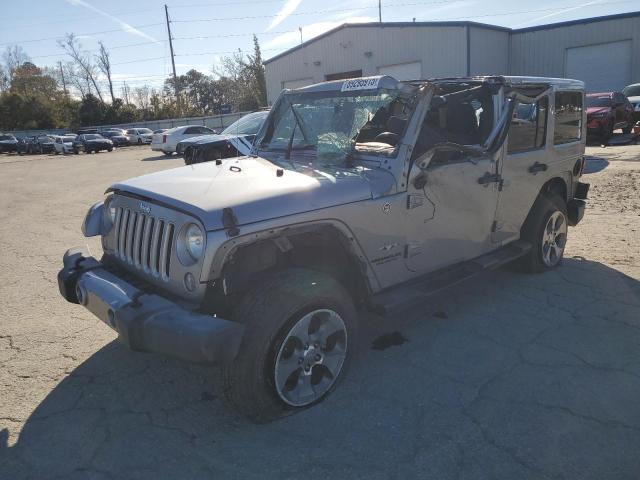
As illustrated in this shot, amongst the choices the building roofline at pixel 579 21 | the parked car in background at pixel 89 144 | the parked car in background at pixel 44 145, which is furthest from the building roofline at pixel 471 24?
the parked car in background at pixel 44 145

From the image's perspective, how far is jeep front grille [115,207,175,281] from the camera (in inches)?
114

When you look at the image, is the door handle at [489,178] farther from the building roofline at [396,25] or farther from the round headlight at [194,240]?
the building roofline at [396,25]

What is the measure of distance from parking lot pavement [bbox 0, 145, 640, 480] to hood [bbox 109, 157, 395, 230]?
1.25 m

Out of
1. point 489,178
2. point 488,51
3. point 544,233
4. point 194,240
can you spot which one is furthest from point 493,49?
point 194,240

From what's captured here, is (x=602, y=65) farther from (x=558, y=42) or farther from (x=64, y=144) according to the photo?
(x=64, y=144)

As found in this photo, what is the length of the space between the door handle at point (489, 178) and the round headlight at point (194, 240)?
7.73 feet

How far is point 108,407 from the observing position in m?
3.09

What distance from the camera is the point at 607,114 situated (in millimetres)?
16047

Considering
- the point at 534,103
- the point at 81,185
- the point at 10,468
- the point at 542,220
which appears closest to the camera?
the point at 10,468

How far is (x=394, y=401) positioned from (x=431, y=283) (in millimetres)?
1017

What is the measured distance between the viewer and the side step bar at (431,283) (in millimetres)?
3326

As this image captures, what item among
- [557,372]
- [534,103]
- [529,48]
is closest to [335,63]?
[529,48]

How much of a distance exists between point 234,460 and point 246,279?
0.99 meters

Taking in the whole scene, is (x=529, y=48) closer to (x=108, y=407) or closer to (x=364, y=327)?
(x=364, y=327)
